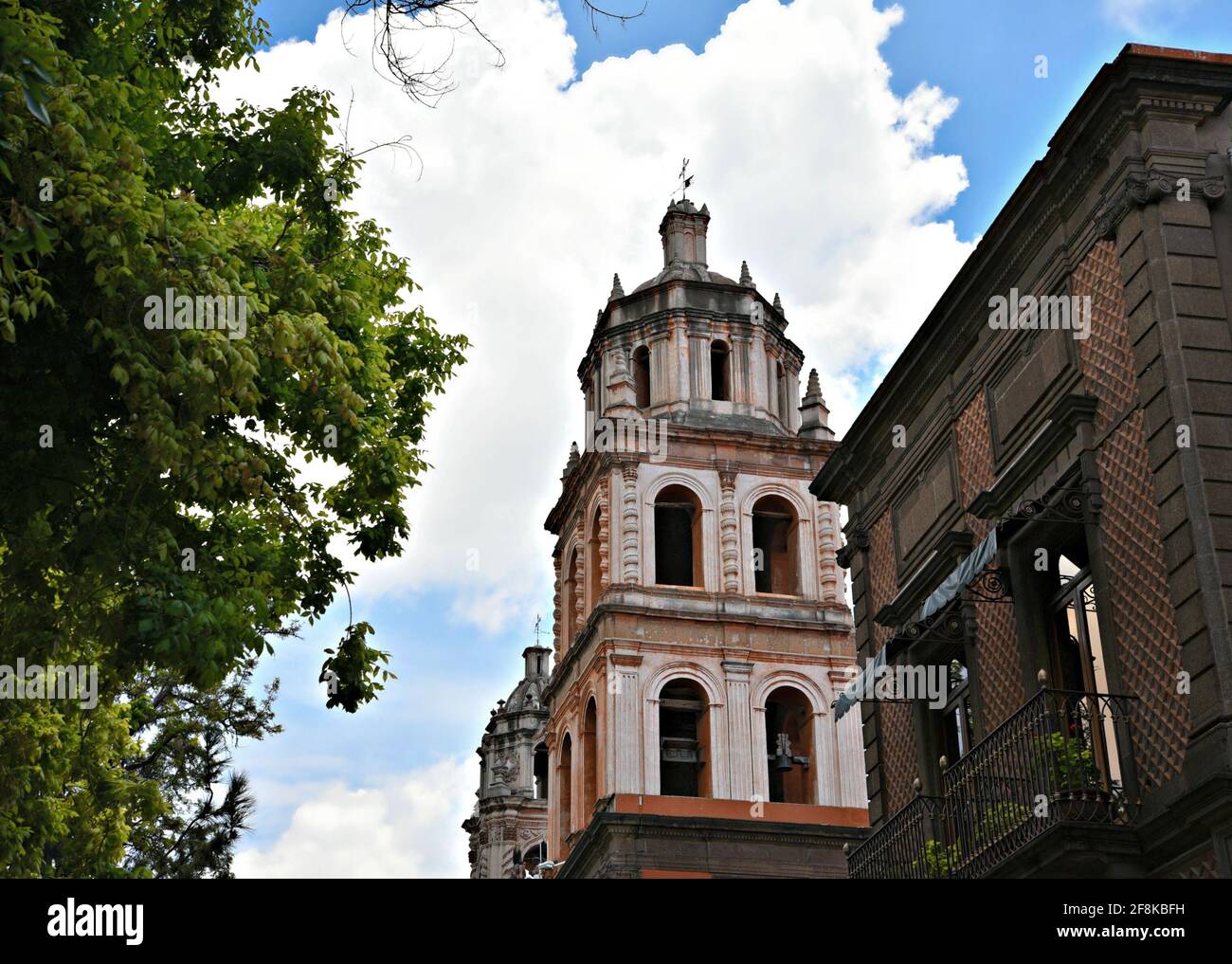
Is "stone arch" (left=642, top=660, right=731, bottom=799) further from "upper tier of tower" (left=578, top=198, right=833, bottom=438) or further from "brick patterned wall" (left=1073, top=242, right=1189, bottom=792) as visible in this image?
"brick patterned wall" (left=1073, top=242, right=1189, bottom=792)

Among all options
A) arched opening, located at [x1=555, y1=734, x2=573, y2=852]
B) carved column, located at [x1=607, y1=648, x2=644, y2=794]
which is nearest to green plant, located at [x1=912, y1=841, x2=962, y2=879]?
carved column, located at [x1=607, y1=648, x2=644, y2=794]

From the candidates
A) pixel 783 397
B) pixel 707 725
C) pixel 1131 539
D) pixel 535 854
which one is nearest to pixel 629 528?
pixel 707 725

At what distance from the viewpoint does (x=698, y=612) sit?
34.5m

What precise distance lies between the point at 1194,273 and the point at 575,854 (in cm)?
2269

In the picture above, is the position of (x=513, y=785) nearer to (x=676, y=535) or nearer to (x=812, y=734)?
(x=676, y=535)

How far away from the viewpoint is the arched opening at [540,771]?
54.2 meters

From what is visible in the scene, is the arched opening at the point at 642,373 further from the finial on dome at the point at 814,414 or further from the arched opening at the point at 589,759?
the arched opening at the point at 589,759

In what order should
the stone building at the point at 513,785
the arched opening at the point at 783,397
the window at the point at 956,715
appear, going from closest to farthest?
the window at the point at 956,715, the arched opening at the point at 783,397, the stone building at the point at 513,785

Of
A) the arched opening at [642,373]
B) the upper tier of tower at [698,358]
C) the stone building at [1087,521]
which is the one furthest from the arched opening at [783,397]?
the stone building at [1087,521]

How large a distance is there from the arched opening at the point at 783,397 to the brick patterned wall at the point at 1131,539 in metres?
24.8

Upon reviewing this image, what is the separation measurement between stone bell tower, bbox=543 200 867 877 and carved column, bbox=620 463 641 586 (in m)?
0.04
